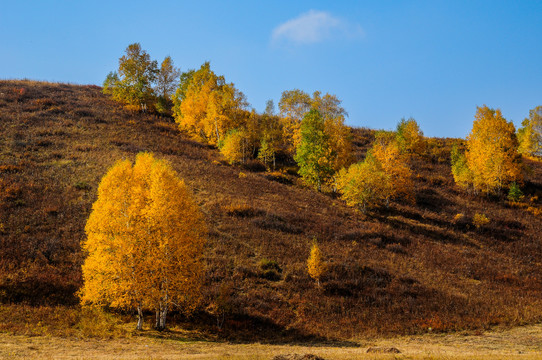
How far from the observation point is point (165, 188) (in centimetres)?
1869

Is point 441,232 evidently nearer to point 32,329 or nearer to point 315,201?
point 315,201

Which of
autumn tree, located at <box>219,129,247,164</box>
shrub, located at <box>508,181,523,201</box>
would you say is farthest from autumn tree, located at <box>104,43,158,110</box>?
shrub, located at <box>508,181,523,201</box>

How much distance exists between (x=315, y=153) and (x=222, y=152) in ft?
49.5

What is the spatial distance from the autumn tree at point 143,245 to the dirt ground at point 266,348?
2446mm

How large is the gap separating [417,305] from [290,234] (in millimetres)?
12832

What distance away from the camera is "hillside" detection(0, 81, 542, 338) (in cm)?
2239

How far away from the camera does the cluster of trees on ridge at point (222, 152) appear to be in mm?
18453

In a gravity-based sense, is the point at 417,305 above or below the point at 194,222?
below

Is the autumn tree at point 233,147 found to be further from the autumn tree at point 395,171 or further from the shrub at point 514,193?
the shrub at point 514,193

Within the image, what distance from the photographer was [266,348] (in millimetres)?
16844

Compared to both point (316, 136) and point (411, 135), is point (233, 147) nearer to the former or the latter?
point (316, 136)

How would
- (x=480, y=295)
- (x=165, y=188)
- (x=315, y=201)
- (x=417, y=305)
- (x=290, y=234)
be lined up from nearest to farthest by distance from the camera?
(x=165, y=188)
(x=417, y=305)
(x=480, y=295)
(x=290, y=234)
(x=315, y=201)

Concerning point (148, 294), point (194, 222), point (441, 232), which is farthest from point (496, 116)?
point (148, 294)

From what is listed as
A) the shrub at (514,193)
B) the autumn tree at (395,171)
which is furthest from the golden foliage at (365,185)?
the shrub at (514,193)
